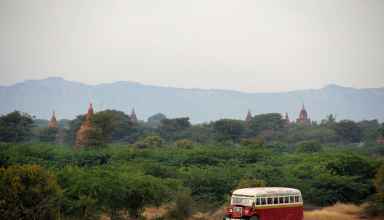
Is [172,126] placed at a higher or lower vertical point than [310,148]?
higher

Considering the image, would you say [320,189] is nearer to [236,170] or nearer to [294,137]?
[236,170]

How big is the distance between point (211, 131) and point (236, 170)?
6657 cm

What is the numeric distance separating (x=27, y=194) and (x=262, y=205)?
12489mm

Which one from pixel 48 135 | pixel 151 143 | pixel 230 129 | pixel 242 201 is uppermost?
pixel 230 129

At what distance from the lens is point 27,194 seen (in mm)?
32469

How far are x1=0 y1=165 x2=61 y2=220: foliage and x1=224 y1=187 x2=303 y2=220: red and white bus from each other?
970 centimetres

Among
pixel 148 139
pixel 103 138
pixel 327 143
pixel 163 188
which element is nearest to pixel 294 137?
pixel 327 143

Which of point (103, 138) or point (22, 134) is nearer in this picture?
point (103, 138)

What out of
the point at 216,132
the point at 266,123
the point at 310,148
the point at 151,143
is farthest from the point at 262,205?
the point at 266,123

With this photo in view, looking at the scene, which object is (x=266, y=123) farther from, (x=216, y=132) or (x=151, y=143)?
(x=151, y=143)

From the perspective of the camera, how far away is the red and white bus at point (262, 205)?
3033 centimetres

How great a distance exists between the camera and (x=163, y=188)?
127ft

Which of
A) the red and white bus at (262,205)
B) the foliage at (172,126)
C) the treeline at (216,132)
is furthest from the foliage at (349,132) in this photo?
the red and white bus at (262,205)

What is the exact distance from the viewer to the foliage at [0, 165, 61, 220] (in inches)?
1249
